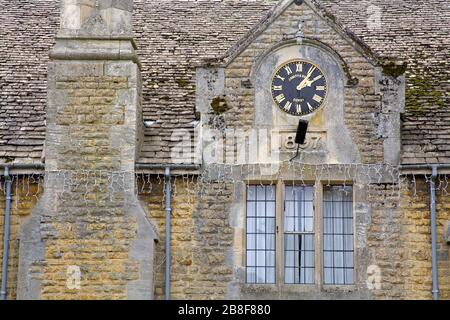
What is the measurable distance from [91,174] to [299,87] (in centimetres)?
373

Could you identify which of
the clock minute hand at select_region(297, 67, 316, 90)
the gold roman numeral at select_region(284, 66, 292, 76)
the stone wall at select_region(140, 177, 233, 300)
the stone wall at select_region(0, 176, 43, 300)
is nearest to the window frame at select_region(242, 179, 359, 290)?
the stone wall at select_region(140, 177, 233, 300)

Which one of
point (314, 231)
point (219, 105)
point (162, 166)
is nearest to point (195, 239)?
point (162, 166)

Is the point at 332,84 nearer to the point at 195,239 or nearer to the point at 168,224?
the point at 195,239

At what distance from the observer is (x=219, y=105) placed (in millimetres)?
16672

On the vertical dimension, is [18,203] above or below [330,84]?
below

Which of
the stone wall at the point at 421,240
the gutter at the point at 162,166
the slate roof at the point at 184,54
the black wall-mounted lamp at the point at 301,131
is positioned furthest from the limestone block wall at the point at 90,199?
the stone wall at the point at 421,240

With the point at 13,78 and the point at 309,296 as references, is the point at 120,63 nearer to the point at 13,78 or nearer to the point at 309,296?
the point at 13,78

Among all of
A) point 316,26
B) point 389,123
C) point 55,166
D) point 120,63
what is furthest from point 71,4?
point 389,123

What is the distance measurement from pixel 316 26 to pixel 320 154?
7.24ft

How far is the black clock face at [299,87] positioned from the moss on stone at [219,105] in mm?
825

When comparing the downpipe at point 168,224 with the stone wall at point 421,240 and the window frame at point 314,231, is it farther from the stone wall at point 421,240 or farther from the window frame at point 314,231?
the stone wall at point 421,240

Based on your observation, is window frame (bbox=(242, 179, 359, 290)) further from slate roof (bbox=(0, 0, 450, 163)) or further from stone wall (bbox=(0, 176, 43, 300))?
stone wall (bbox=(0, 176, 43, 300))

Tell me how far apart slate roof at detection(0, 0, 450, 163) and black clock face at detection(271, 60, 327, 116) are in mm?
1591

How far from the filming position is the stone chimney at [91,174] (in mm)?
15781
